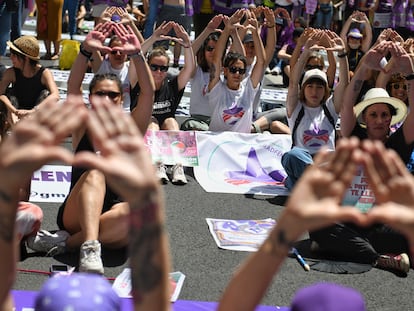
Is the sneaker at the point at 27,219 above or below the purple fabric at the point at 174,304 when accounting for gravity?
above

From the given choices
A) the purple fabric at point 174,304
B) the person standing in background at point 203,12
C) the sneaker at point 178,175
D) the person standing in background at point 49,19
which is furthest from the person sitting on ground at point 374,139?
the person standing in background at point 49,19

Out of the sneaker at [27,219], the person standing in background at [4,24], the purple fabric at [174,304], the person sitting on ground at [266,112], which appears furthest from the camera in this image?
the person standing in background at [4,24]

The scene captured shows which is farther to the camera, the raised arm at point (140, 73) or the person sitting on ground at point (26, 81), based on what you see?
the person sitting on ground at point (26, 81)

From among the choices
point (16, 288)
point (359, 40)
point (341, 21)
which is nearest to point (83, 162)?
point (16, 288)

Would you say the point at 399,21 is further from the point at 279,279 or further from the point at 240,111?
the point at 279,279

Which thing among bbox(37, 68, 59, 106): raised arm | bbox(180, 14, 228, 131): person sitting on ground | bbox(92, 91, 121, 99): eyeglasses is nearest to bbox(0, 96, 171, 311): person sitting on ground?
bbox(92, 91, 121, 99): eyeglasses

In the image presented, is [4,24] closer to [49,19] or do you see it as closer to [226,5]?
[49,19]

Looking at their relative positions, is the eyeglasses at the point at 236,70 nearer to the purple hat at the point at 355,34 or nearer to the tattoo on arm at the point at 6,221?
the purple hat at the point at 355,34

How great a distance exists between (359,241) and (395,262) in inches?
10.1

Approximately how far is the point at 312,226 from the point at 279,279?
10.0 feet

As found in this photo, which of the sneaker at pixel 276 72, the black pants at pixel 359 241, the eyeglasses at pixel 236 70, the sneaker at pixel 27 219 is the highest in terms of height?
the eyeglasses at pixel 236 70

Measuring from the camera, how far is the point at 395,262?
5035 millimetres

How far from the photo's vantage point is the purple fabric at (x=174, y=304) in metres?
4.14

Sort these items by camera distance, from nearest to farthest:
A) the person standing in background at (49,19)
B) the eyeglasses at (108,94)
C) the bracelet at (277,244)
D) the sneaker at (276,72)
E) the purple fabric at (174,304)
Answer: the bracelet at (277,244) < the purple fabric at (174,304) < the eyeglasses at (108,94) < the person standing in background at (49,19) < the sneaker at (276,72)
